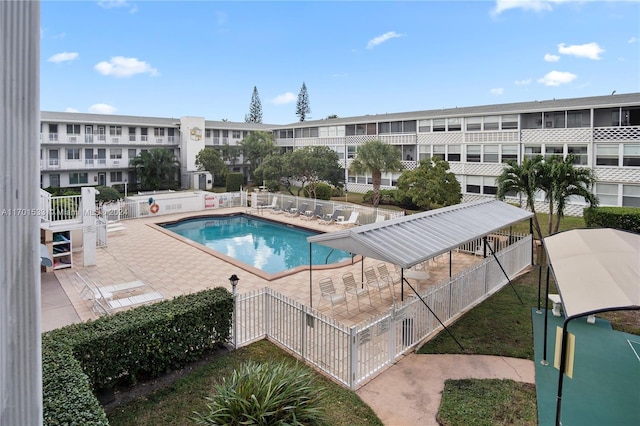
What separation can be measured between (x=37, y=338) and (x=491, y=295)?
11.4m

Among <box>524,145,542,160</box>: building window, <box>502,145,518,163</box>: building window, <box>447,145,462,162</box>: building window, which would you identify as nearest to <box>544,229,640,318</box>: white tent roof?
<box>524,145,542,160</box>: building window

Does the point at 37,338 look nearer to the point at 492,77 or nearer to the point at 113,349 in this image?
the point at 113,349

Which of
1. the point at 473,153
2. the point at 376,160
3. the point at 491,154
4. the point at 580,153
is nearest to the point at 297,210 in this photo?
the point at 376,160

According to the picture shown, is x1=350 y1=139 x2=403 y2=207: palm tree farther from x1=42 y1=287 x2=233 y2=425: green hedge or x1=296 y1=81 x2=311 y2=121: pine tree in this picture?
x1=296 y1=81 x2=311 y2=121: pine tree

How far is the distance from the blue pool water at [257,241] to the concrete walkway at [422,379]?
27.4 feet

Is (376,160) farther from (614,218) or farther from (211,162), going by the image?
(211,162)

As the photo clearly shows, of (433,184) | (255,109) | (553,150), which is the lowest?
(433,184)

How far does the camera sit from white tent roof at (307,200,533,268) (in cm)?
866

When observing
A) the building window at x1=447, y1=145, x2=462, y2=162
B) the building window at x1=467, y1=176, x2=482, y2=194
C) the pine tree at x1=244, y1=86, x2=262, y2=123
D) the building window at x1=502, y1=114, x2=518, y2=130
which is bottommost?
the building window at x1=467, y1=176, x2=482, y2=194

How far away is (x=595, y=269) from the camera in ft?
21.7

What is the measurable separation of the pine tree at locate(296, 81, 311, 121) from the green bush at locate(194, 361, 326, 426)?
7418 centimetres

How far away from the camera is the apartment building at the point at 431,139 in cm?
2484

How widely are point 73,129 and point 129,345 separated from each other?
3792 cm

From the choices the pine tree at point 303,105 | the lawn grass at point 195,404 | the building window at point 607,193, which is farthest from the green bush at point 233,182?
the pine tree at point 303,105
